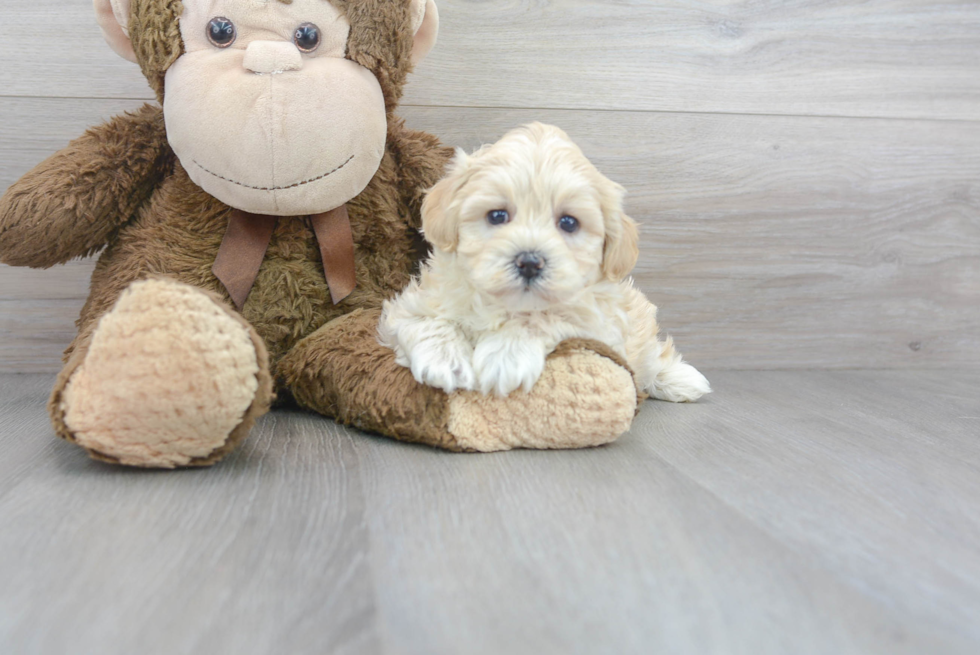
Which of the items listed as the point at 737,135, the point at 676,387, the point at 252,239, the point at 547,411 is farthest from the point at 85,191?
the point at 737,135

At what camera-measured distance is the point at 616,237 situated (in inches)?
47.4

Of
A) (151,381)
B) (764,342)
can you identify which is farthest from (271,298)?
(764,342)

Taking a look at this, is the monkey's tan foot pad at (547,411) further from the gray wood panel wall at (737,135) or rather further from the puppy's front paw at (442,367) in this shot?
the gray wood panel wall at (737,135)

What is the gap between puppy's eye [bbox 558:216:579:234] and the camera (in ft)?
3.84

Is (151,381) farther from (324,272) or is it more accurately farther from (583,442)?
(583,442)

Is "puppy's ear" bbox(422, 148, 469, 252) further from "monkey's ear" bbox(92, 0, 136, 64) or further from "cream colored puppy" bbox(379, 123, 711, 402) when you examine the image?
"monkey's ear" bbox(92, 0, 136, 64)

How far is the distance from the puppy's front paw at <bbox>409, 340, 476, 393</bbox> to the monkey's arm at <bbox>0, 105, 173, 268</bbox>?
0.66 meters

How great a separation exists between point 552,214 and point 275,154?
46 centimetres

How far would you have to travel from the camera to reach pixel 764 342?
202 cm

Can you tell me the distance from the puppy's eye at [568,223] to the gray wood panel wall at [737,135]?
687 mm

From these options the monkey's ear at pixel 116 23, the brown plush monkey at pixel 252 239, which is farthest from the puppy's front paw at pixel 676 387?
the monkey's ear at pixel 116 23

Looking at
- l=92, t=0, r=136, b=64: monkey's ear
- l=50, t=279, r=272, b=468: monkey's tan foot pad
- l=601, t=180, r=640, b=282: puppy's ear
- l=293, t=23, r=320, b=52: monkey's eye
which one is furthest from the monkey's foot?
l=92, t=0, r=136, b=64: monkey's ear

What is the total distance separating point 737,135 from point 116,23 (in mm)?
1390

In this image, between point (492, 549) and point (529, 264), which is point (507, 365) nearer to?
point (529, 264)
